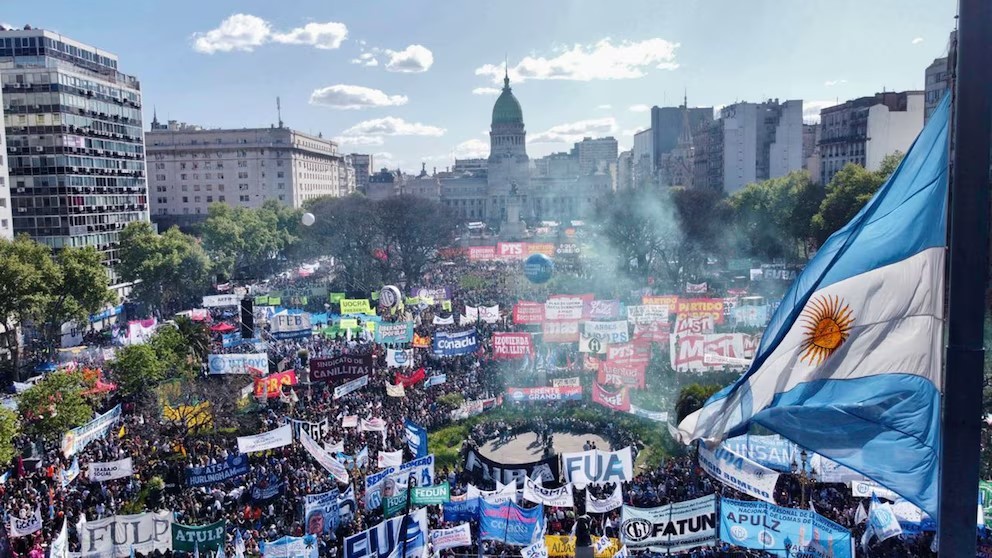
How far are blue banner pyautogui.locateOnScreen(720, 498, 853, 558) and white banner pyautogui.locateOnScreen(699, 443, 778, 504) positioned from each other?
616mm

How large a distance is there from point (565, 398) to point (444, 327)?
16.1 m

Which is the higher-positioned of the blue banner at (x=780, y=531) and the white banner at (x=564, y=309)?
the white banner at (x=564, y=309)

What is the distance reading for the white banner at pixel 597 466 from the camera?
20.0 metres

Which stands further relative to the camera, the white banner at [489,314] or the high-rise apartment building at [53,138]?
the high-rise apartment building at [53,138]

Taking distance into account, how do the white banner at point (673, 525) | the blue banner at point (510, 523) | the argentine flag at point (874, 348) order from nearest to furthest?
the argentine flag at point (874, 348)
the white banner at point (673, 525)
the blue banner at point (510, 523)

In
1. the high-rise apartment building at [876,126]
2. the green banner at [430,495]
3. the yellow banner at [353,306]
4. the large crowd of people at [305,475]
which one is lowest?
the large crowd of people at [305,475]

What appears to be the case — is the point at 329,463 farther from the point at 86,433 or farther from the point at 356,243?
the point at 356,243

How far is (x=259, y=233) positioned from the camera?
8000 cm

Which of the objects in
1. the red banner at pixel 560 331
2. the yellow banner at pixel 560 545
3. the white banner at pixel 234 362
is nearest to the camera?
the yellow banner at pixel 560 545

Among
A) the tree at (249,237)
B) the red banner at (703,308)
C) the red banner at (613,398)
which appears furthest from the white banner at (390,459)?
the tree at (249,237)

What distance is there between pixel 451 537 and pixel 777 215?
60.5 m

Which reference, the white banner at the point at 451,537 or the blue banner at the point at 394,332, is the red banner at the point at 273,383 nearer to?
the blue banner at the point at 394,332

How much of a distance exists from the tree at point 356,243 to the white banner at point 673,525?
54.4 m

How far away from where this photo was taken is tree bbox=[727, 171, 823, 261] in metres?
68.4
